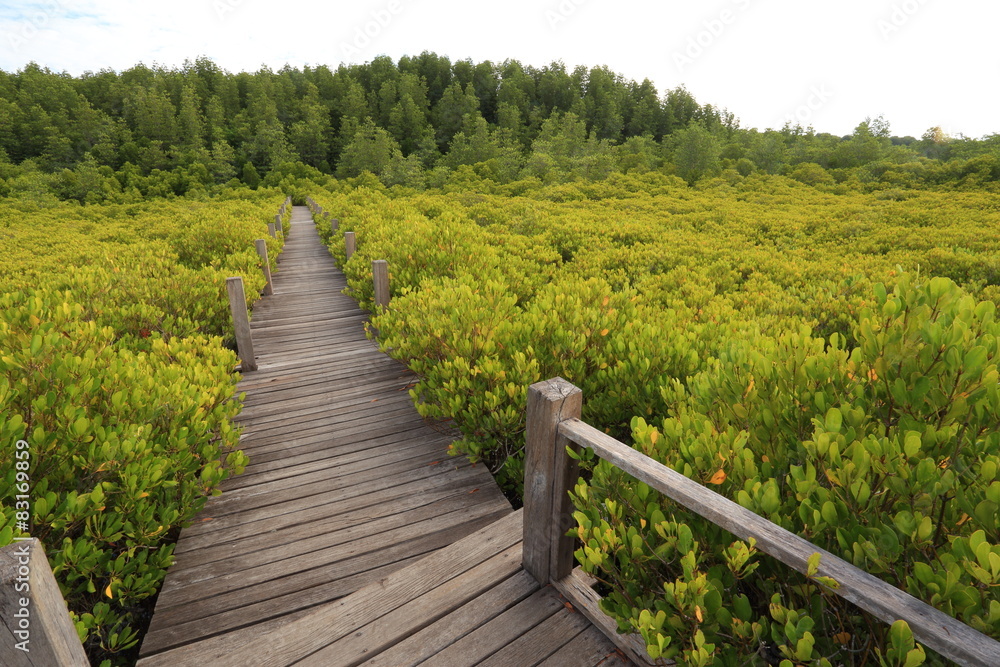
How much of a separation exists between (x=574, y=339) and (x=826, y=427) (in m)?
2.42

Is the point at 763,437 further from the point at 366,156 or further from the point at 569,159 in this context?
the point at 366,156

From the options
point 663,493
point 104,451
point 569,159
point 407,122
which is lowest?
point 104,451

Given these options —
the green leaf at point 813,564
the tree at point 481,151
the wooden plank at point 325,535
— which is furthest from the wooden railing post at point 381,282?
the tree at point 481,151

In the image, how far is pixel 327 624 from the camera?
2465mm

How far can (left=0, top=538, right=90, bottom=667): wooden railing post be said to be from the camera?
4.16 feet

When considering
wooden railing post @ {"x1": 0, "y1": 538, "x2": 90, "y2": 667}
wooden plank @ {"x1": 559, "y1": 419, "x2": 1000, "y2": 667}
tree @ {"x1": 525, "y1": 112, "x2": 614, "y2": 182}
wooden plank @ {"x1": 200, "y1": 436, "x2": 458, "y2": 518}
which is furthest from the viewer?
Result: tree @ {"x1": 525, "y1": 112, "x2": 614, "y2": 182}

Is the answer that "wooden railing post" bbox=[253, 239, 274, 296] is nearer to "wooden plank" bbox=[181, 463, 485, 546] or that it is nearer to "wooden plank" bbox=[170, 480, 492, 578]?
"wooden plank" bbox=[181, 463, 485, 546]

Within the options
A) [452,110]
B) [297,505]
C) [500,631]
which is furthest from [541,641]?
[452,110]

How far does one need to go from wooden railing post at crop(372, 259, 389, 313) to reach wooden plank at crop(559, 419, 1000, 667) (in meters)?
5.66

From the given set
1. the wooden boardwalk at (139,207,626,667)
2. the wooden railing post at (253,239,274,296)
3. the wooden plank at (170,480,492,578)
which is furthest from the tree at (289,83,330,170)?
the wooden plank at (170,480,492,578)

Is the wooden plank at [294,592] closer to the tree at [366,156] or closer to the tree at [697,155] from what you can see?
the tree at [697,155]

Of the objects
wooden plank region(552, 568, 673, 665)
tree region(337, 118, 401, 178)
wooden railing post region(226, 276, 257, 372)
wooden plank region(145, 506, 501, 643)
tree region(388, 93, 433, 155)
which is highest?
tree region(388, 93, 433, 155)

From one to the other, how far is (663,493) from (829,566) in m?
0.59

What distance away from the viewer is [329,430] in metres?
4.66
